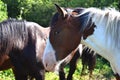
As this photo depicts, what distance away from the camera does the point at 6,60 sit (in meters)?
5.38

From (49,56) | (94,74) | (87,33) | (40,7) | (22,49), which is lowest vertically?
(94,74)

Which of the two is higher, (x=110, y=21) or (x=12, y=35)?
(x=110, y=21)

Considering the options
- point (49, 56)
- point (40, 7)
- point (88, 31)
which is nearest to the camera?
point (88, 31)

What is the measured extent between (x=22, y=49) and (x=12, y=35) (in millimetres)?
277

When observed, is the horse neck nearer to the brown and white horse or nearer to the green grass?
the brown and white horse

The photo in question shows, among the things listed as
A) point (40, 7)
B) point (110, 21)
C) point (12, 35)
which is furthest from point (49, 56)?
point (40, 7)

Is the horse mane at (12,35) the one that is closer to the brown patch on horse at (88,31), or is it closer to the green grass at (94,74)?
the brown patch on horse at (88,31)

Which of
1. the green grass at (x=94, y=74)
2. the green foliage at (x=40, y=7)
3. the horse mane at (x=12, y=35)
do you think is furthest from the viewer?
the green foliage at (x=40, y=7)

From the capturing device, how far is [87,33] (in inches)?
139

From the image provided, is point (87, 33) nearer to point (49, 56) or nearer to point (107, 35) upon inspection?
point (107, 35)

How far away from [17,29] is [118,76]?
7.57 ft

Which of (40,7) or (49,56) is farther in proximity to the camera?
(40,7)

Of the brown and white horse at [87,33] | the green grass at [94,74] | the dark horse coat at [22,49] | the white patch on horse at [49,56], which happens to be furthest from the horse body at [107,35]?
the green grass at [94,74]

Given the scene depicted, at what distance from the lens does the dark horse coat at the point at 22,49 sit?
5281 mm
